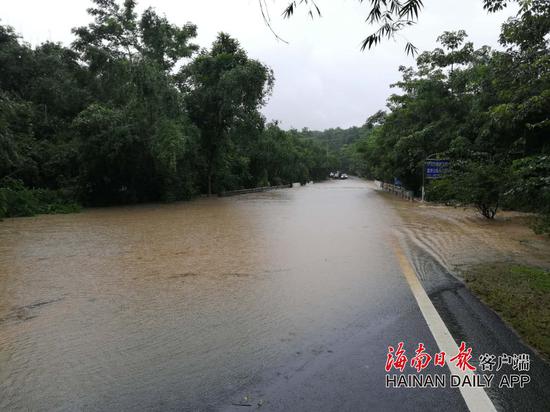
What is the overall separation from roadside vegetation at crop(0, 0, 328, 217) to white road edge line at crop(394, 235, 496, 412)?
1658 centimetres

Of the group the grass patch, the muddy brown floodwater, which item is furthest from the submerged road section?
the grass patch

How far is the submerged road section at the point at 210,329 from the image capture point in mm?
3314

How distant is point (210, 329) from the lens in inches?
188

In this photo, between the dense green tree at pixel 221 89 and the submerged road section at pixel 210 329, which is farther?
the dense green tree at pixel 221 89

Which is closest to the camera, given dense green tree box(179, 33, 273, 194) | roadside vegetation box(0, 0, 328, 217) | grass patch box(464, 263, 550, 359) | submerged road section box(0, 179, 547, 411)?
submerged road section box(0, 179, 547, 411)

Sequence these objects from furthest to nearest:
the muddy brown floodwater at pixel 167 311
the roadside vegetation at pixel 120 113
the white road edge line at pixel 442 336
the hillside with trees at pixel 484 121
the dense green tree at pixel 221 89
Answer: the dense green tree at pixel 221 89 → the roadside vegetation at pixel 120 113 → the hillside with trees at pixel 484 121 → the muddy brown floodwater at pixel 167 311 → the white road edge line at pixel 442 336

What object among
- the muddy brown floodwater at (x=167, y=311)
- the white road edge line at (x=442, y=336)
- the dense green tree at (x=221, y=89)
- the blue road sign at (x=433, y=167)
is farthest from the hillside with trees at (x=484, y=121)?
the dense green tree at (x=221, y=89)

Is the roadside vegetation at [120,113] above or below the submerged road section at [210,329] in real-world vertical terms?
above

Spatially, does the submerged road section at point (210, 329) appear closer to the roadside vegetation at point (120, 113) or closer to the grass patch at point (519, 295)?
the grass patch at point (519, 295)

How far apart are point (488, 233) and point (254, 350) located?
10253mm

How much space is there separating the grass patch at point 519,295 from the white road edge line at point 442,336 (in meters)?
0.68

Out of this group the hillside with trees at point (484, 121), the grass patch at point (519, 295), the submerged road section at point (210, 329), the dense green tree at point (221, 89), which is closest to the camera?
the submerged road section at point (210, 329)

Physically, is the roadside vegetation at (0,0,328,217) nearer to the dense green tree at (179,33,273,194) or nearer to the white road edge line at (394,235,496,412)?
the dense green tree at (179,33,273,194)

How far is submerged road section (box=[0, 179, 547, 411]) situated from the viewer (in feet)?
10.9
